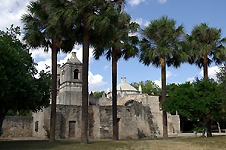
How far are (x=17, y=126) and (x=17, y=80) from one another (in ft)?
51.0

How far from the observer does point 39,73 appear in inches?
667

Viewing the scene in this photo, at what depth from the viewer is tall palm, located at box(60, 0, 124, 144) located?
Answer: 13.6m

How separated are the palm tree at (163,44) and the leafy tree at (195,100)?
1.35 meters

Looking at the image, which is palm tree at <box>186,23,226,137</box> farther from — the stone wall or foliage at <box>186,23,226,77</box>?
the stone wall

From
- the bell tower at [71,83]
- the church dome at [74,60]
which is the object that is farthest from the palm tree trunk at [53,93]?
the church dome at [74,60]

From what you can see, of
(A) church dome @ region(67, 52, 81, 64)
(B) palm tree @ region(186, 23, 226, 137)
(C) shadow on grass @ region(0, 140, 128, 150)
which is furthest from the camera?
(A) church dome @ region(67, 52, 81, 64)

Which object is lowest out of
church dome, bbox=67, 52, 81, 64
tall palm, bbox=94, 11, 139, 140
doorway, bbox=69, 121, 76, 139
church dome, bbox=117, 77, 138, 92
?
doorway, bbox=69, 121, 76, 139

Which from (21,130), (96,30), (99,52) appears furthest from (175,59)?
(21,130)

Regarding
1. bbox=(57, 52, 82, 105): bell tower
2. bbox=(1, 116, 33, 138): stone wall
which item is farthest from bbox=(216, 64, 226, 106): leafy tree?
bbox=(57, 52, 82, 105): bell tower

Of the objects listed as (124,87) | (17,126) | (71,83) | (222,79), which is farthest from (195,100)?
(124,87)

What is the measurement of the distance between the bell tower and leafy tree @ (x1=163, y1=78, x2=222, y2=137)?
2719 cm

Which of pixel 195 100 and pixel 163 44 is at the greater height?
pixel 163 44

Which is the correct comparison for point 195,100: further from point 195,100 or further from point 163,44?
point 163,44

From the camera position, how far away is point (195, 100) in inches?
722
